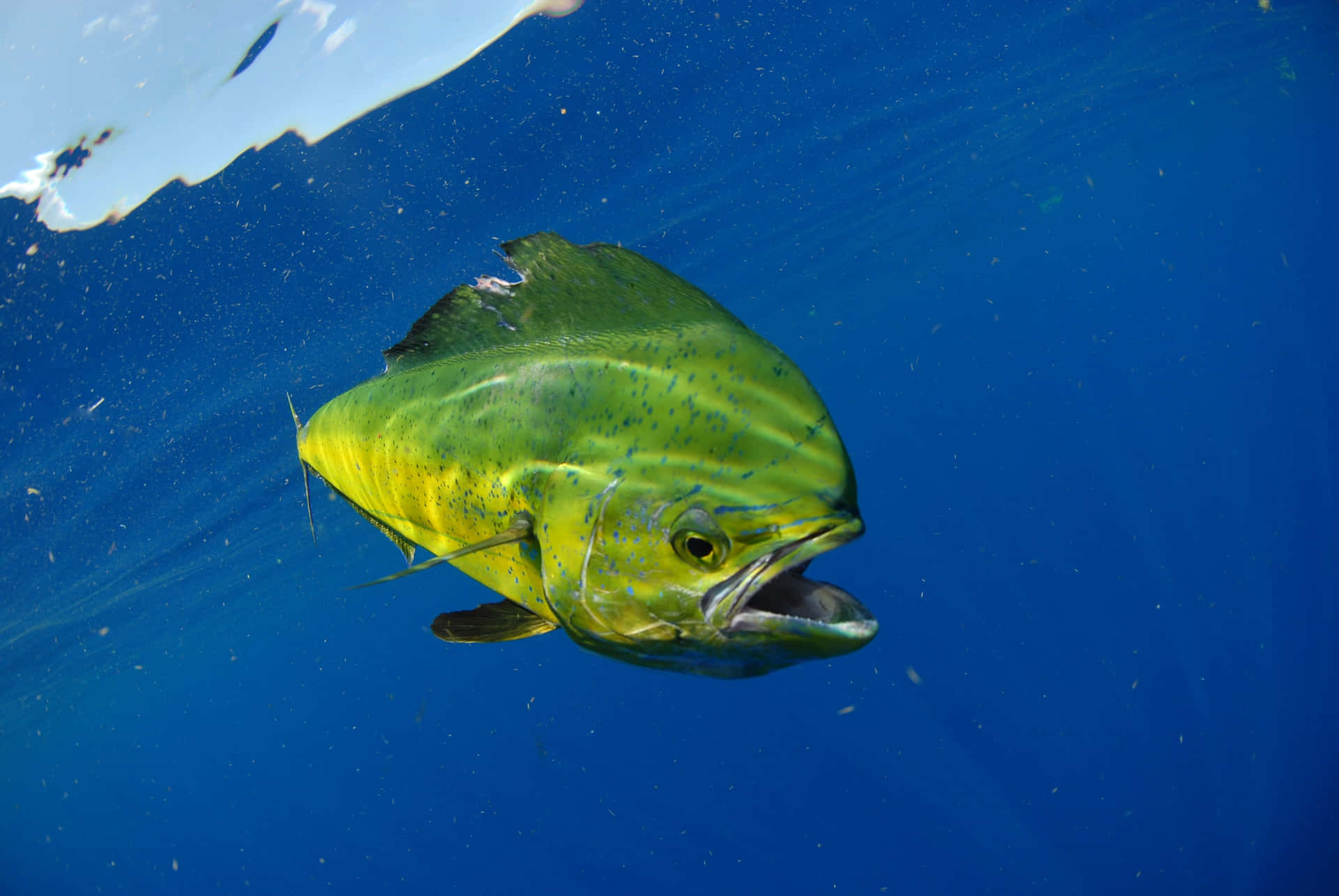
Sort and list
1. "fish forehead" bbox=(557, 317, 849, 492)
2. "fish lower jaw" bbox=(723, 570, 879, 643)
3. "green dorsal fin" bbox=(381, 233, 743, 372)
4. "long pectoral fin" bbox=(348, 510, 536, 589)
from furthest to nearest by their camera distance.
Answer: "green dorsal fin" bbox=(381, 233, 743, 372) → "long pectoral fin" bbox=(348, 510, 536, 589) → "fish forehead" bbox=(557, 317, 849, 492) → "fish lower jaw" bbox=(723, 570, 879, 643)

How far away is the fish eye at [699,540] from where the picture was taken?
1476 millimetres

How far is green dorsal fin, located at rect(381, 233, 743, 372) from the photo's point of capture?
6.09ft

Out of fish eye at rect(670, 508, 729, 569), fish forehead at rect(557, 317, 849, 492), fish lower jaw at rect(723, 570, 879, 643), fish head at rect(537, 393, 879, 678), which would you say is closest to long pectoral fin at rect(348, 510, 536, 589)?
fish head at rect(537, 393, 879, 678)

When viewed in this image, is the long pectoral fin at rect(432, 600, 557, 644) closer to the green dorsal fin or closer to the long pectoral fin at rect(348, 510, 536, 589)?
the long pectoral fin at rect(348, 510, 536, 589)

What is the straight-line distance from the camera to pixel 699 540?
150 centimetres

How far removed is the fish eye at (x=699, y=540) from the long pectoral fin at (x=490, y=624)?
760mm

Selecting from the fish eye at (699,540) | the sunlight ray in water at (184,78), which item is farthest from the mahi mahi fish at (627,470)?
the sunlight ray in water at (184,78)

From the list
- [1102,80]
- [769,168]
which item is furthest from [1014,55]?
[769,168]

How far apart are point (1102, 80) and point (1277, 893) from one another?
17878 mm

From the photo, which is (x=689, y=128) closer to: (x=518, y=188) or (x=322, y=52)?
(x=518, y=188)

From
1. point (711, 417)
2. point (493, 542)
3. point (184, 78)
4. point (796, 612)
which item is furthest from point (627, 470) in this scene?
point (184, 78)

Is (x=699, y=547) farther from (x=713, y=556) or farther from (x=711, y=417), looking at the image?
(x=711, y=417)

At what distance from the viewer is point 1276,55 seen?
19.6 metres

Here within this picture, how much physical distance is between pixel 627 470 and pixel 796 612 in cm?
54
